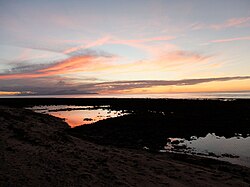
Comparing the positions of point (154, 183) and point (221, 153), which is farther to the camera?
point (221, 153)

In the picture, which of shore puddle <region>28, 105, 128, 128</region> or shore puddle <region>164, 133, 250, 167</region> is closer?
shore puddle <region>164, 133, 250, 167</region>

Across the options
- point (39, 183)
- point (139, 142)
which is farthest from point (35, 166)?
point (139, 142)

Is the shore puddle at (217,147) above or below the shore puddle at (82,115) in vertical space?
below

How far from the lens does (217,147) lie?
19.6m

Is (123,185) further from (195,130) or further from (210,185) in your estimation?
(195,130)

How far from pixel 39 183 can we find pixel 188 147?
14421 mm

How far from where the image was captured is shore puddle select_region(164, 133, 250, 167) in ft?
53.5

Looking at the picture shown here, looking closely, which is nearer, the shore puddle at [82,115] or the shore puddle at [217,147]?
the shore puddle at [217,147]

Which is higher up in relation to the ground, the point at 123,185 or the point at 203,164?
the point at 123,185

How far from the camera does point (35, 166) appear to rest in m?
8.95

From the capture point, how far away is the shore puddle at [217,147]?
16297mm

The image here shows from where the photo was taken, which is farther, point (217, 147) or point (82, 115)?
point (82, 115)

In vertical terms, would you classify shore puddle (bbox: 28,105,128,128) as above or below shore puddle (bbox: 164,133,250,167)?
above

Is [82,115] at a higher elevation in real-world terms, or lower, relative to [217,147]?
higher
